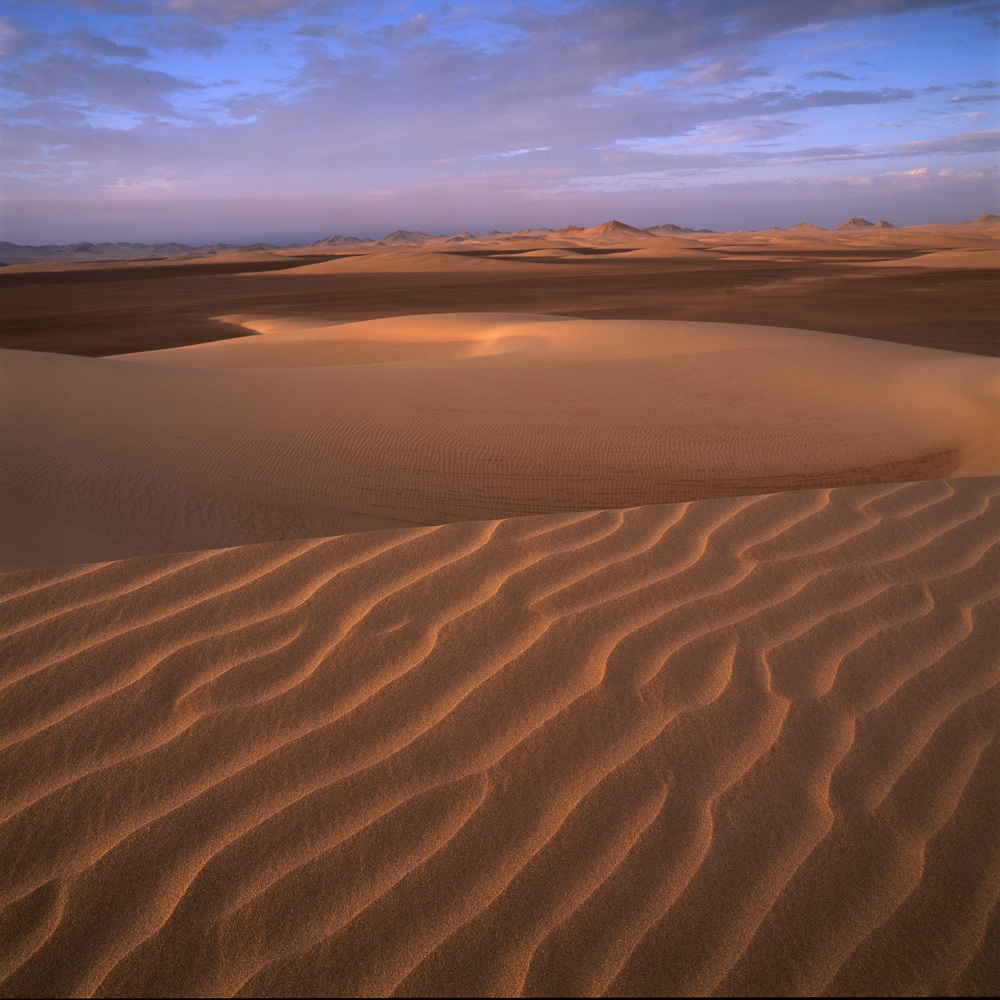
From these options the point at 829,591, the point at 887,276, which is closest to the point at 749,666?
the point at 829,591

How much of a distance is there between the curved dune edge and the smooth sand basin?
1.26 m

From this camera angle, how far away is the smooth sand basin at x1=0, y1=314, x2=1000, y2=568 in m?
3.31

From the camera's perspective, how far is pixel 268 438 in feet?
13.1

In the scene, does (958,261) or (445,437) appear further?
(958,261)

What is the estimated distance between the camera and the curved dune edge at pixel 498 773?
1.14 meters

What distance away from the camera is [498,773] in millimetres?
1427

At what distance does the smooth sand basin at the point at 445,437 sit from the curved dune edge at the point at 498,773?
126cm

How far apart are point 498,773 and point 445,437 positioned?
2837 millimetres

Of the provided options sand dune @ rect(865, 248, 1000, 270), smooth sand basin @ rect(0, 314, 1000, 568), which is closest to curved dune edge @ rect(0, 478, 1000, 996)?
smooth sand basin @ rect(0, 314, 1000, 568)

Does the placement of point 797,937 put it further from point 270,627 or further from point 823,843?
point 270,627

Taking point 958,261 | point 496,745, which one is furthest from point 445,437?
point 958,261

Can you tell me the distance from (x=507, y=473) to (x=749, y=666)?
2209 mm

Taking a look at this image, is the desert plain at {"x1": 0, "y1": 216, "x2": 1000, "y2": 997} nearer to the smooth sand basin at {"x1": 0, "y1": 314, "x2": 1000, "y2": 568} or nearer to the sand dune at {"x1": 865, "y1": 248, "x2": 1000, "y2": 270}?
the smooth sand basin at {"x1": 0, "y1": 314, "x2": 1000, "y2": 568}

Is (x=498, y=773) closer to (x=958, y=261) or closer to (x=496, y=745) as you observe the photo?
(x=496, y=745)
